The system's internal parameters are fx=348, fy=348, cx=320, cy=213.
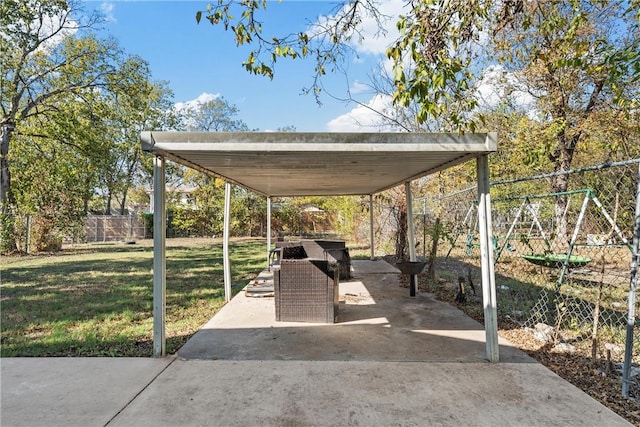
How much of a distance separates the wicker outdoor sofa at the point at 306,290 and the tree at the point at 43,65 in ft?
36.2

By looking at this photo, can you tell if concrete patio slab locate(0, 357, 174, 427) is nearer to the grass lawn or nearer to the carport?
the grass lawn

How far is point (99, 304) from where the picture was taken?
561cm

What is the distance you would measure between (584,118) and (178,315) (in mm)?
9704

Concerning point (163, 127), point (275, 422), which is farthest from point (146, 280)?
point (163, 127)

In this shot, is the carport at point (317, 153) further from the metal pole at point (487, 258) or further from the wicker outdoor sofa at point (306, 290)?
the wicker outdoor sofa at point (306, 290)

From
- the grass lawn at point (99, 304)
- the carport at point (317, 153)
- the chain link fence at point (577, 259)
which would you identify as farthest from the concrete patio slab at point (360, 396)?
the grass lawn at point (99, 304)

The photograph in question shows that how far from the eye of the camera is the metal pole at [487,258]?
3.36 metres

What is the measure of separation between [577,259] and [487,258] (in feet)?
11.1

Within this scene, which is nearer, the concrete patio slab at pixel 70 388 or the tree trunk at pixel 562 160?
the concrete patio slab at pixel 70 388

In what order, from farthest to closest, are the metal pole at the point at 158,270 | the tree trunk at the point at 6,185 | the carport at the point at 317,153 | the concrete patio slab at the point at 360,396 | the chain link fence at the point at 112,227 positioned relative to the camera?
the chain link fence at the point at 112,227 → the tree trunk at the point at 6,185 → the metal pole at the point at 158,270 → the carport at the point at 317,153 → the concrete patio slab at the point at 360,396

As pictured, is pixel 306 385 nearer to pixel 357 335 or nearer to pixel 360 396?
pixel 360 396

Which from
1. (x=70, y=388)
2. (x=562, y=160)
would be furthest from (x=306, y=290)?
(x=562, y=160)

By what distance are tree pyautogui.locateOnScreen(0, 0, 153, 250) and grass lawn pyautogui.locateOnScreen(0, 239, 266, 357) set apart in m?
4.69

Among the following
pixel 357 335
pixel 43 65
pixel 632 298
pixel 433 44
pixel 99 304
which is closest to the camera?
pixel 632 298
